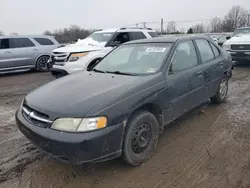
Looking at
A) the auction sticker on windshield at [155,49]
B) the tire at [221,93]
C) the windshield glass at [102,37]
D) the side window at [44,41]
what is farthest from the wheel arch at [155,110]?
the side window at [44,41]

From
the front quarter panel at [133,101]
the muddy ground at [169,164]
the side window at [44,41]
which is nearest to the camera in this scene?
the front quarter panel at [133,101]

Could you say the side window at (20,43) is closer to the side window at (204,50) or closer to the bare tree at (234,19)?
the side window at (204,50)

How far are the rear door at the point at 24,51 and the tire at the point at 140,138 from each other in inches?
344

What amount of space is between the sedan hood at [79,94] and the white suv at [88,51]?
3.92 m

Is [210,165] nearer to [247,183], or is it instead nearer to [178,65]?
[247,183]

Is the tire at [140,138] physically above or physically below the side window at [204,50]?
below

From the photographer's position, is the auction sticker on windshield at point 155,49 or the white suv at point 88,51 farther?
the white suv at point 88,51

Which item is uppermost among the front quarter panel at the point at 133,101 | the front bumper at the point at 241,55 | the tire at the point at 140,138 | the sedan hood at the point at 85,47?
the sedan hood at the point at 85,47

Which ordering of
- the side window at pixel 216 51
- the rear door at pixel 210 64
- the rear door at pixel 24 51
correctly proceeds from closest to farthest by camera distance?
1. the rear door at pixel 210 64
2. the side window at pixel 216 51
3. the rear door at pixel 24 51

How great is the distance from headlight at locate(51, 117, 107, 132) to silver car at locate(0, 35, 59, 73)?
859cm

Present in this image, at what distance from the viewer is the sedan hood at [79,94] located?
262cm

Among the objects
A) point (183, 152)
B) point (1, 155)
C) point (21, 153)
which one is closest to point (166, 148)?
point (183, 152)

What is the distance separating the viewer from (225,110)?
16.3 feet

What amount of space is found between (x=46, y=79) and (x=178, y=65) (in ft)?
21.8
